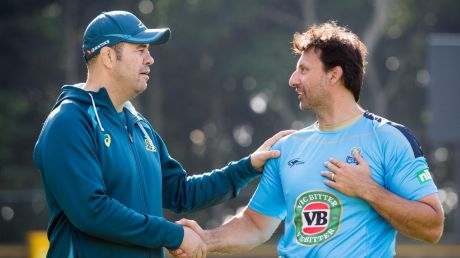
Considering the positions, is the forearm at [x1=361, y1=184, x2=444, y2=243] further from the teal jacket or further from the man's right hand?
the teal jacket

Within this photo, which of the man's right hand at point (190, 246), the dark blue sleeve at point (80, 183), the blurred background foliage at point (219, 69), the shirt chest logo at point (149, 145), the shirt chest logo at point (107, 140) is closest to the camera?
the dark blue sleeve at point (80, 183)

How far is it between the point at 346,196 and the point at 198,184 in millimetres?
1200

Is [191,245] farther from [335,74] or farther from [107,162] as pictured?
[335,74]

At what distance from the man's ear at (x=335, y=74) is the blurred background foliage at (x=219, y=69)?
24357 millimetres

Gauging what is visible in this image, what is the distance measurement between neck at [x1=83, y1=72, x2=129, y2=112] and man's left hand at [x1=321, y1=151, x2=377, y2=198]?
4.21 ft

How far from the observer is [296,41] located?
6234 mm

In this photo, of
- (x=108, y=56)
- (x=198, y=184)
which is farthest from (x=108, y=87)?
(x=198, y=184)

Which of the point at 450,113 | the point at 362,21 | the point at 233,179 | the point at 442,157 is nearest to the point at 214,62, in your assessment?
the point at 362,21

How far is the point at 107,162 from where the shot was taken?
5738mm

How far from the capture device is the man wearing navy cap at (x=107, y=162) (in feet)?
18.3

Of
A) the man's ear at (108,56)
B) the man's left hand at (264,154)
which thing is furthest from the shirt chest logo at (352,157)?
the man's ear at (108,56)

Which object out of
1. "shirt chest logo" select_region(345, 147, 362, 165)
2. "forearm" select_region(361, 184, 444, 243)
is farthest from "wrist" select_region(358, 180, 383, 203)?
"shirt chest logo" select_region(345, 147, 362, 165)

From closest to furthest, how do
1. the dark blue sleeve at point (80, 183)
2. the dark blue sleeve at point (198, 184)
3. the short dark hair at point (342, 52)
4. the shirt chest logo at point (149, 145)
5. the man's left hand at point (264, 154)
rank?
the dark blue sleeve at point (80, 183), the short dark hair at point (342, 52), the shirt chest logo at point (149, 145), the man's left hand at point (264, 154), the dark blue sleeve at point (198, 184)

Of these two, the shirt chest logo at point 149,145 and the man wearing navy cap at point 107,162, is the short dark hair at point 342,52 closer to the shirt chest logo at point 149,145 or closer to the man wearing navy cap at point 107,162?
the man wearing navy cap at point 107,162
